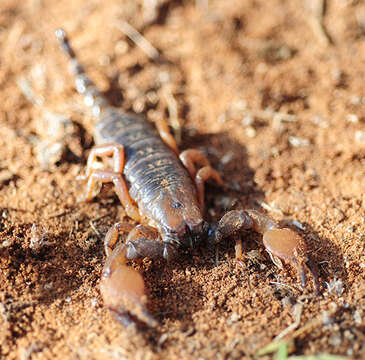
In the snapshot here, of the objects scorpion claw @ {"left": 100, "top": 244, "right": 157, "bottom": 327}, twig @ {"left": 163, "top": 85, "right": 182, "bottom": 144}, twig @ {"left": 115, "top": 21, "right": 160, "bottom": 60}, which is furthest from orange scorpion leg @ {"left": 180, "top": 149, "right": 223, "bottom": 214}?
twig @ {"left": 115, "top": 21, "right": 160, "bottom": 60}

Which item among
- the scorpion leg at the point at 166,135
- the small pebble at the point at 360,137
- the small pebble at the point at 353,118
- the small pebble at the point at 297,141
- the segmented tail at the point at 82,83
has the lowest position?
the small pebble at the point at 297,141

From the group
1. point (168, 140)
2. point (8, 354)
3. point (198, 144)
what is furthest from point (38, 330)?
point (198, 144)

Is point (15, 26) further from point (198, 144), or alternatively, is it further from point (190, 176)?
point (190, 176)

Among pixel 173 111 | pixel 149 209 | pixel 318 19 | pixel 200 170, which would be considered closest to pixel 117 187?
pixel 149 209

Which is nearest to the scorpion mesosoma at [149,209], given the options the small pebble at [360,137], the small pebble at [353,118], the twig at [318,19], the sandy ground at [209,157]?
the sandy ground at [209,157]

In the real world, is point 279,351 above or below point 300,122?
below

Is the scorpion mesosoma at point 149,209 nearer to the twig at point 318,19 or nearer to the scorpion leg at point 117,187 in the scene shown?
the scorpion leg at point 117,187

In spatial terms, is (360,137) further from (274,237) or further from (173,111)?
(173,111)
